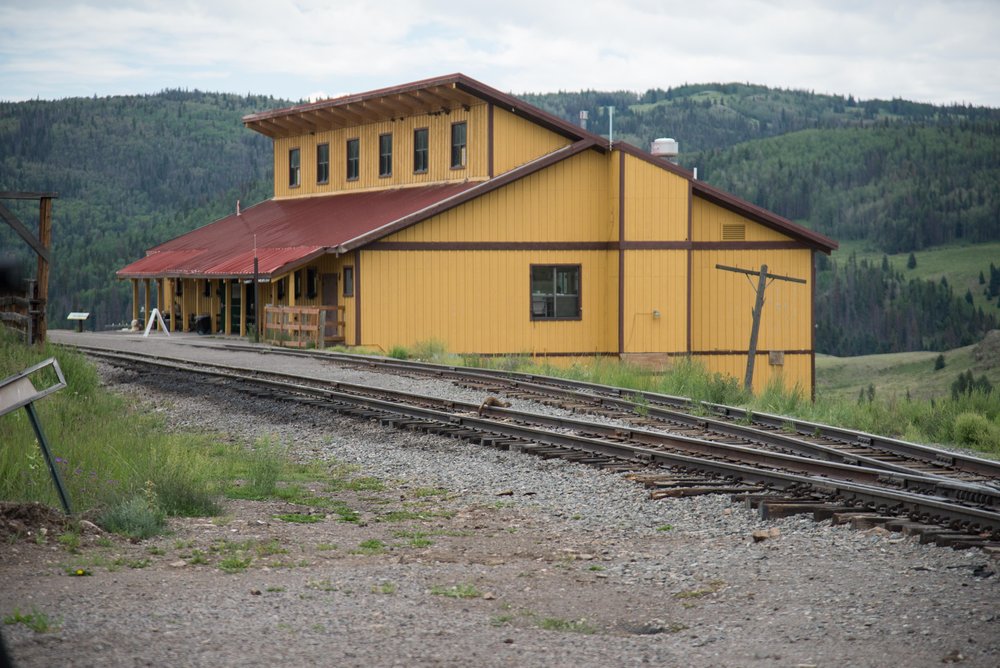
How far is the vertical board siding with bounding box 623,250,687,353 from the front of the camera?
112 feet

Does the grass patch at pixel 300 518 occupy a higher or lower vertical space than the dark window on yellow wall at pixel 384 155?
lower

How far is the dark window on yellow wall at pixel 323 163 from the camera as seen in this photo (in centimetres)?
4288

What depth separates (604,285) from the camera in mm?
34906

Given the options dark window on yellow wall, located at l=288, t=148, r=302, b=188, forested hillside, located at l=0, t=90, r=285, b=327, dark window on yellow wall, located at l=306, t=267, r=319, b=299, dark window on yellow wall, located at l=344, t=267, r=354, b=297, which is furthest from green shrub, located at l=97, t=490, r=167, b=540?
forested hillside, located at l=0, t=90, r=285, b=327

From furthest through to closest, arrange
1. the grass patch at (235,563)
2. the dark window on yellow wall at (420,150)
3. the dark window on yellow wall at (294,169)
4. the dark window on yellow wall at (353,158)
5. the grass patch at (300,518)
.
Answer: the dark window on yellow wall at (294,169)
the dark window on yellow wall at (353,158)
the dark window on yellow wall at (420,150)
the grass patch at (300,518)
the grass patch at (235,563)

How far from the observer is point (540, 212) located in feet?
112

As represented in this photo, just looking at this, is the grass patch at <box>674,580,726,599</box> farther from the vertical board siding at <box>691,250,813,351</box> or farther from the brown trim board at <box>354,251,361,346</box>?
the vertical board siding at <box>691,250,813,351</box>

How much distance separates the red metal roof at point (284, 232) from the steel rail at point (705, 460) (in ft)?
44.7

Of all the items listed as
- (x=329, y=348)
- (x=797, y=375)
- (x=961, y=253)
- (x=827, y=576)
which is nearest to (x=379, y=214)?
(x=329, y=348)

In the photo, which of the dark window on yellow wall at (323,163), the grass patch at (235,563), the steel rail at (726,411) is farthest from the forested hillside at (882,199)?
the grass patch at (235,563)

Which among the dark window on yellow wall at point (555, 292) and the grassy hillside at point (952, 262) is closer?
the dark window on yellow wall at point (555, 292)

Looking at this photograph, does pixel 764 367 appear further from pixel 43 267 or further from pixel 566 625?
pixel 566 625

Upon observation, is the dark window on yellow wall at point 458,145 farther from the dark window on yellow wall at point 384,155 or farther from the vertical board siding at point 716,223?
the vertical board siding at point 716,223

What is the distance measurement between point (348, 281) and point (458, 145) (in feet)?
18.2
